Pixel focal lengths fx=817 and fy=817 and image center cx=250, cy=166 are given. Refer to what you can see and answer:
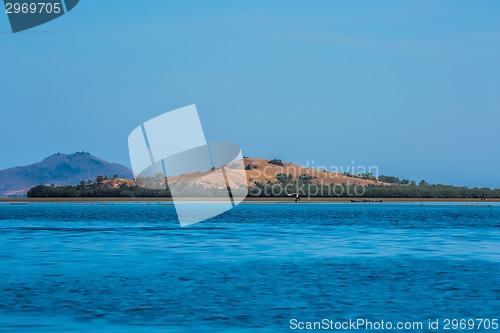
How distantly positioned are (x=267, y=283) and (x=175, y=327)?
8.69 m

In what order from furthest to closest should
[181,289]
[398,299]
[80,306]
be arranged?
[181,289]
[398,299]
[80,306]

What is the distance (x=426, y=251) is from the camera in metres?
43.5

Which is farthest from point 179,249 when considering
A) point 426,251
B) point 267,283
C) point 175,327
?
point 175,327

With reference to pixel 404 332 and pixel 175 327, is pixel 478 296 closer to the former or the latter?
pixel 404 332

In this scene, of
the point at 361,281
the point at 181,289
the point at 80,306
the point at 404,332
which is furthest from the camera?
the point at 361,281

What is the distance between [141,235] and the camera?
57.0 m

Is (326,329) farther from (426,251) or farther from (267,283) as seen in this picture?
(426,251)

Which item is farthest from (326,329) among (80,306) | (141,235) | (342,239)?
(141,235)

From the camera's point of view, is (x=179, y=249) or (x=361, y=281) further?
(x=179, y=249)

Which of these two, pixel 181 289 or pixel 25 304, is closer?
pixel 25 304

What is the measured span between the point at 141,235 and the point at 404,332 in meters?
38.6

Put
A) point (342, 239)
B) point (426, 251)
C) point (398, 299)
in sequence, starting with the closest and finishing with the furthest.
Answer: point (398, 299)
point (426, 251)
point (342, 239)

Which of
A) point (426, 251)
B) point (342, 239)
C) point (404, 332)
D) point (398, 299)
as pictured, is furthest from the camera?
point (342, 239)

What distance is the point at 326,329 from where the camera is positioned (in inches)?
797
